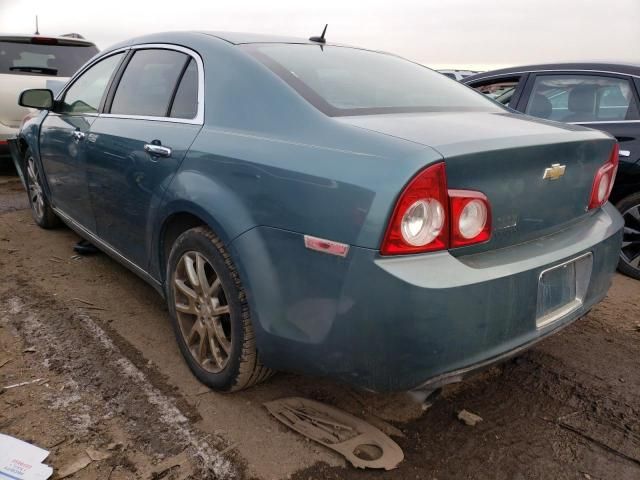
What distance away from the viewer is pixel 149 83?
9.60 ft

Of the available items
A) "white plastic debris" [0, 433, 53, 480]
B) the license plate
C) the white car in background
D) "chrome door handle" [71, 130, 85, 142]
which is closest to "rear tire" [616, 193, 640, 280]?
the license plate

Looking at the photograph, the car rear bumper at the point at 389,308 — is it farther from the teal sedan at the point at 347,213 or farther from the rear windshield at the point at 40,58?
the rear windshield at the point at 40,58

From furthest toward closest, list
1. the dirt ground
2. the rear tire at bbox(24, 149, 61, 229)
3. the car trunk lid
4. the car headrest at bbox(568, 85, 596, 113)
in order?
the rear tire at bbox(24, 149, 61, 229)
the car headrest at bbox(568, 85, 596, 113)
the dirt ground
the car trunk lid

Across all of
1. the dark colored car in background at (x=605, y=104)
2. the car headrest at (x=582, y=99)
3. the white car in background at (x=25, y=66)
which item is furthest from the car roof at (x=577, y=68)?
the white car in background at (x=25, y=66)

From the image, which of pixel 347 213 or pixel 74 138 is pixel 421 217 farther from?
pixel 74 138

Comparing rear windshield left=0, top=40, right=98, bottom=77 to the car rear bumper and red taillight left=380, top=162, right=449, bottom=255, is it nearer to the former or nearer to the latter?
the car rear bumper

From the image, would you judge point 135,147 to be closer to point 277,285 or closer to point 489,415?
point 277,285

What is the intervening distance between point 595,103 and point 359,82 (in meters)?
2.62

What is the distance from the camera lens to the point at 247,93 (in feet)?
7.39

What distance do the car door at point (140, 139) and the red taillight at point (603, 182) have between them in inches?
69.2

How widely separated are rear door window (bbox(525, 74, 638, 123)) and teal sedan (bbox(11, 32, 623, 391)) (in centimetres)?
189

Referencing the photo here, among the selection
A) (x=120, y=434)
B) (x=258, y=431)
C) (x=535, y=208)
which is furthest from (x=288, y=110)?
(x=120, y=434)

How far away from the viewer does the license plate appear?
1.97 metres

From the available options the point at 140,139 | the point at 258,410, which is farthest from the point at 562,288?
the point at 140,139
